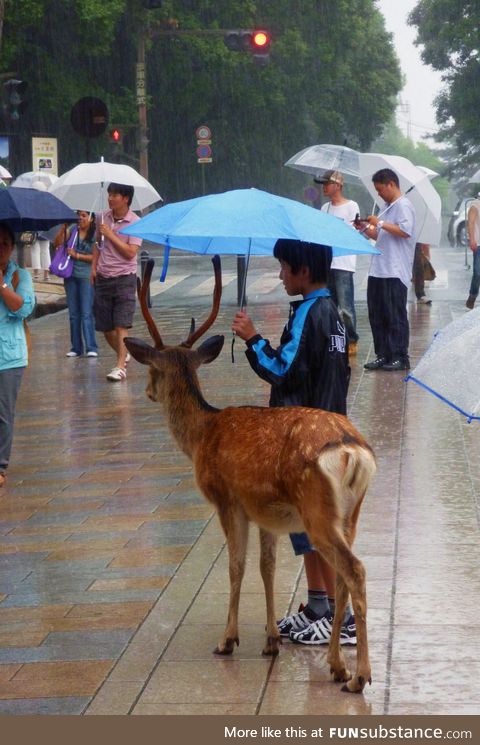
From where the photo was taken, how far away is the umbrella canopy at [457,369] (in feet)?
14.6

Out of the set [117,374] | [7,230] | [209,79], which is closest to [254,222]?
[7,230]

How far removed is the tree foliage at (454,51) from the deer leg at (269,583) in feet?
164

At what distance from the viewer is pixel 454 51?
182 feet

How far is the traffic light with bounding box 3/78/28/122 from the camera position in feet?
72.0

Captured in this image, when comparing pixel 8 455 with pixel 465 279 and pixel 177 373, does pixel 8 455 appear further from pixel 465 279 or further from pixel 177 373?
pixel 465 279

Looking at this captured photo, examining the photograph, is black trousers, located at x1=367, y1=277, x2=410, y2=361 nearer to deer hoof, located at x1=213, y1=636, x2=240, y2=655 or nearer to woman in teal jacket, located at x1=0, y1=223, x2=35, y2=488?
woman in teal jacket, located at x1=0, y1=223, x2=35, y2=488

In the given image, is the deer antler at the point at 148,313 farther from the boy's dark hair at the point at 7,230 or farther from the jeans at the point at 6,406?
the jeans at the point at 6,406

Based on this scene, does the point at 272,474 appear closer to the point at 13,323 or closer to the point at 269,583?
the point at 269,583

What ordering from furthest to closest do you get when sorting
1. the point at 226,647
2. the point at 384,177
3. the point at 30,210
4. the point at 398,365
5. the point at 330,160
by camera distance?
the point at 330,160 → the point at 398,365 → the point at 384,177 → the point at 30,210 → the point at 226,647

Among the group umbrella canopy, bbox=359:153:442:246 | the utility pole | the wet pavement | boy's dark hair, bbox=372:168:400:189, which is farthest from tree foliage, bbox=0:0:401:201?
the wet pavement

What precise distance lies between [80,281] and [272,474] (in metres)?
10.1

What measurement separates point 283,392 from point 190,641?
3.41 ft

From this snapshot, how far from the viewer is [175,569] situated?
641 centimetres

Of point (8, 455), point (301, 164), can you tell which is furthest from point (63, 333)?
point (8, 455)
